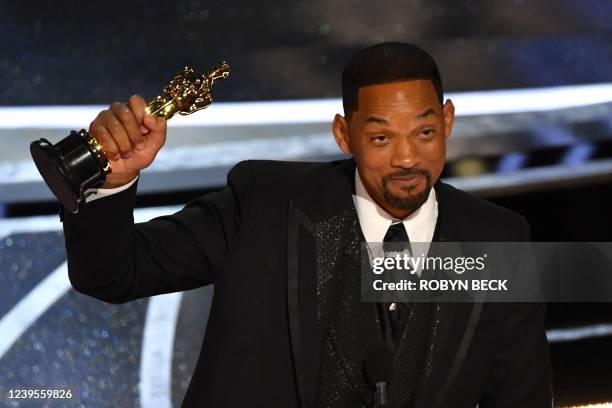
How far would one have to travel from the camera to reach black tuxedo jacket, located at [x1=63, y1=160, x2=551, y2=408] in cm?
179

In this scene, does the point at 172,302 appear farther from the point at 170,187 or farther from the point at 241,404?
the point at 241,404

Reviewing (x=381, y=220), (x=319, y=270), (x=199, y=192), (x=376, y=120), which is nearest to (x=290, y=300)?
(x=319, y=270)

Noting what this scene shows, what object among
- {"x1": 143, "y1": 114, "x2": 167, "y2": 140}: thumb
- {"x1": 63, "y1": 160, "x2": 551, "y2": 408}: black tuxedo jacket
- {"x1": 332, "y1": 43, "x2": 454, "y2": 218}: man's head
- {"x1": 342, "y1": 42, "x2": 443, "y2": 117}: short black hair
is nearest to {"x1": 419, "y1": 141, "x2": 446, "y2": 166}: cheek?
{"x1": 332, "y1": 43, "x2": 454, "y2": 218}: man's head

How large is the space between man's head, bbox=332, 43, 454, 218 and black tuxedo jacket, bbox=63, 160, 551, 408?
170mm

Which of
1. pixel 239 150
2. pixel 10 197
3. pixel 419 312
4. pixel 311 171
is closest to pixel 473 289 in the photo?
pixel 419 312

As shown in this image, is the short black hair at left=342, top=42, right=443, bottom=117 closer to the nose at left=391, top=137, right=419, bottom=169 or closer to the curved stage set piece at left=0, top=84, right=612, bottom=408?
the nose at left=391, top=137, right=419, bottom=169

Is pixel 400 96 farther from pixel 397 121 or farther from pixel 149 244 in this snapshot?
pixel 149 244

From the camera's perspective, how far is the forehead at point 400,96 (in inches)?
69.3

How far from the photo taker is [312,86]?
2.88m

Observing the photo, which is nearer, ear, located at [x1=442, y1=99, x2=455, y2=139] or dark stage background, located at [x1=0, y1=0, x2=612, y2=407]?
ear, located at [x1=442, y1=99, x2=455, y2=139]

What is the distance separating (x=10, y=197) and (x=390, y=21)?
1.25m

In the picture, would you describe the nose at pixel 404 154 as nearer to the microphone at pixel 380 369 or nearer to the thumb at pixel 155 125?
the microphone at pixel 380 369

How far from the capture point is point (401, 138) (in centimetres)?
176

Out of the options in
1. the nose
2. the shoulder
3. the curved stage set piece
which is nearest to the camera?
the nose
